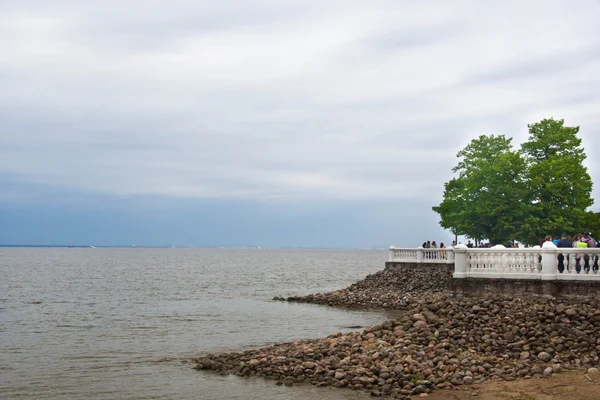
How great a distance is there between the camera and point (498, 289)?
23.4m

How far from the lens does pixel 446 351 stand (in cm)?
1895

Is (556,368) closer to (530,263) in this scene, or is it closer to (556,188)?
(530,263)

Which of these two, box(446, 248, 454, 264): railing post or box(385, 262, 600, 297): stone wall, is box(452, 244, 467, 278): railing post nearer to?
box(385, 262, 600, 297): stone wall

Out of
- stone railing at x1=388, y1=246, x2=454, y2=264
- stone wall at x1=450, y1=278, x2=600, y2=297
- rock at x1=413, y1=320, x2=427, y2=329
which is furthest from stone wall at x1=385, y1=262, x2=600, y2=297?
stone railing at x1=388, y1=246, x2=454, y2=264

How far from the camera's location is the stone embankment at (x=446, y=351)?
17.1m

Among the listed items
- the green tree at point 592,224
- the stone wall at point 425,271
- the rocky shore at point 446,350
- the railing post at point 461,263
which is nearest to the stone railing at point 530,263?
the railing post at point 461,263

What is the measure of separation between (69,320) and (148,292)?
20921mm

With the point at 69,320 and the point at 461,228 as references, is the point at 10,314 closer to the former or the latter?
the point at 69,320

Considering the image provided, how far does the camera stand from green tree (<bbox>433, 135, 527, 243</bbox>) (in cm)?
4953

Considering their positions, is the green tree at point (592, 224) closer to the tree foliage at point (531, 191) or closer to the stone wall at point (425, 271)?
the tree foliage at point (531, 191)

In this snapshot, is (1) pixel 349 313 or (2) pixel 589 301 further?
(1) pixel 349 313

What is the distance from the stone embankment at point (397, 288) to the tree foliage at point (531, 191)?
36.3 ft

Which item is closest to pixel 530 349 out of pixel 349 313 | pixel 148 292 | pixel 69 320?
pixel 349 313

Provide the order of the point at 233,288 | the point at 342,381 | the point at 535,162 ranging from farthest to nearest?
the point at 233,288 < the point at 535,162 < the point at 342,381
